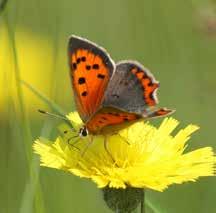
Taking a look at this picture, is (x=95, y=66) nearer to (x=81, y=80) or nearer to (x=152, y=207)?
(x=81, y=80)

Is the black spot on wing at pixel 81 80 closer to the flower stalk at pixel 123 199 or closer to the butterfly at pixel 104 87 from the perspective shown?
the butterfly at pixel 104 87

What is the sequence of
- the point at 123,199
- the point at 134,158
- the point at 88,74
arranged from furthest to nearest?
1. the point at 134,158
2. the point at 88,74
3. the point at 123,199

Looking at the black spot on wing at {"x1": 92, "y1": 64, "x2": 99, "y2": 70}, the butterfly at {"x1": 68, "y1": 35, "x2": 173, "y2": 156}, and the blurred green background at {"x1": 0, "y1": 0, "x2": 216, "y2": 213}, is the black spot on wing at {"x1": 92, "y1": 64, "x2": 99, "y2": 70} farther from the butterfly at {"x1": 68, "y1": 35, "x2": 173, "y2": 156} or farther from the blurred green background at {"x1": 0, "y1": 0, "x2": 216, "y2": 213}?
the blurred green background at {"x1": 0, "y1": 0, "x2": 216, "y2": 213}

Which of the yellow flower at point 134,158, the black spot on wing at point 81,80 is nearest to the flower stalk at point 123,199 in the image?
Answer: the yellow flower at point 134,158

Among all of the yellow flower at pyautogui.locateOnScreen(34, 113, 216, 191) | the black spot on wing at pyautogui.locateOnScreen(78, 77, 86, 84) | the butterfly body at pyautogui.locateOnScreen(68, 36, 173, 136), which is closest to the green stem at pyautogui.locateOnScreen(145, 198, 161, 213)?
the yellow flower at pyautogui.locateOnScreen(34, 113, 216, 191)

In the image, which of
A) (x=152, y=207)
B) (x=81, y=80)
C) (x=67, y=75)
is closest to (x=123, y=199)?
(x=152, y=207)

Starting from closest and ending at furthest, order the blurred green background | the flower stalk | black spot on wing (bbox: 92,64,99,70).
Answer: the flower stalk
black spot on wing (bbox: 92,64,99,70)
the blurred green background
